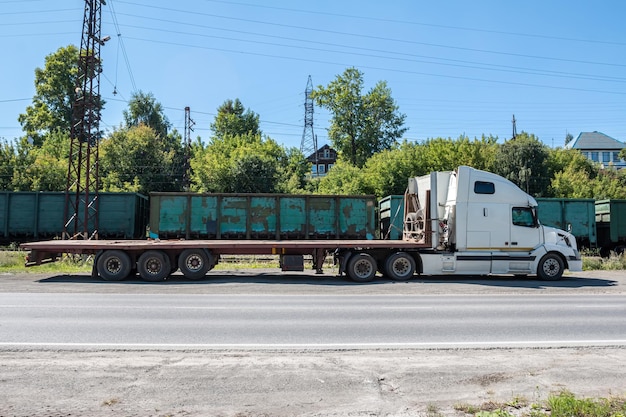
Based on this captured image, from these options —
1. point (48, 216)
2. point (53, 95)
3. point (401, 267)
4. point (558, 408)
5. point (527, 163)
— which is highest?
point (53, 95)

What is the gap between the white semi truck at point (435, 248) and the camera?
50.7ft

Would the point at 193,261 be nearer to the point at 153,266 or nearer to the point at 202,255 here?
the point at 202,255

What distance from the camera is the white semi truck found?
608 inches

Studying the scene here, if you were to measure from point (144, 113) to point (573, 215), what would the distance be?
6014cm

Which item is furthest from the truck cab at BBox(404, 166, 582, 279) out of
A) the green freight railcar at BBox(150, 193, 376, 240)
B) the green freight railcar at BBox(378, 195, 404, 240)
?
the green freight railcar at BBox(150, 193, 376, 240)

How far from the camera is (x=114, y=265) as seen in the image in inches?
609

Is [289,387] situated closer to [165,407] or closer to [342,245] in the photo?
[165,407]

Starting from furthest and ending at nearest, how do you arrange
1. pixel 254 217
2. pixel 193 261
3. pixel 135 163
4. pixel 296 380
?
pixel 135 163, pixel 254 217, pixel 193 261, pixel 296 380

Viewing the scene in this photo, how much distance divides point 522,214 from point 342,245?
6.10 meters

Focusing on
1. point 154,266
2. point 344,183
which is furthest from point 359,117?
point 154,266

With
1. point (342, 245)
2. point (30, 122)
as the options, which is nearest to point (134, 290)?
point (342, 245)

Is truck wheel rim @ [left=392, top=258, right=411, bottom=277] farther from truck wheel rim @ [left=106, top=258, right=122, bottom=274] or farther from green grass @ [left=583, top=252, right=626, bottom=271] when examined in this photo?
green grass @ [left=583, top=252, right=626, bottom=271]

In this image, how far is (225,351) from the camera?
22.0 ft

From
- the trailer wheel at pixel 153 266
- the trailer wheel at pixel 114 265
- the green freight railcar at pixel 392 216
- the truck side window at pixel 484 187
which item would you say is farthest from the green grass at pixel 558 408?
the green freight railcar at pixel 392 216
